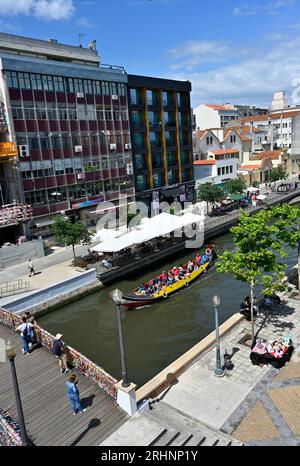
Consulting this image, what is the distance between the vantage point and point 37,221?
36531 millimetres

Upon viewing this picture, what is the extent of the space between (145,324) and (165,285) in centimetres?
412

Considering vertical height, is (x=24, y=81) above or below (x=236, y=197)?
above

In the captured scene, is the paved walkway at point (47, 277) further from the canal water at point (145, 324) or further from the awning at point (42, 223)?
the awning at point (42, 223)

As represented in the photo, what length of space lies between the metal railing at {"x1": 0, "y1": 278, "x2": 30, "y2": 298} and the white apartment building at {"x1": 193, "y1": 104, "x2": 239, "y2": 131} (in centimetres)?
8021

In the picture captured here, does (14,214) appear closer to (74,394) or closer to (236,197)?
(74,394)

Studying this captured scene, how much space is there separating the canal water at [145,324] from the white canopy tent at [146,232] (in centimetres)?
313

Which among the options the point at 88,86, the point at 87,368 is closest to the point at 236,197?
the point at 88,86

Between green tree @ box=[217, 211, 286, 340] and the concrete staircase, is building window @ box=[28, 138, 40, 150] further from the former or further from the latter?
the concrete staircase

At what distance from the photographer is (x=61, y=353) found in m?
14.8

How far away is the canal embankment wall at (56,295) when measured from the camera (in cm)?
2364

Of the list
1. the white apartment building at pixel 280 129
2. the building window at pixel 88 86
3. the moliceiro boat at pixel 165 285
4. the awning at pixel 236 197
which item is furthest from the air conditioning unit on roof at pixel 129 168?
the white apartment building at pixel 280 129

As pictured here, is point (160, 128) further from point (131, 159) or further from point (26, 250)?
point (26, 250)

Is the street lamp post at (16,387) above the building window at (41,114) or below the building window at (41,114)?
below
